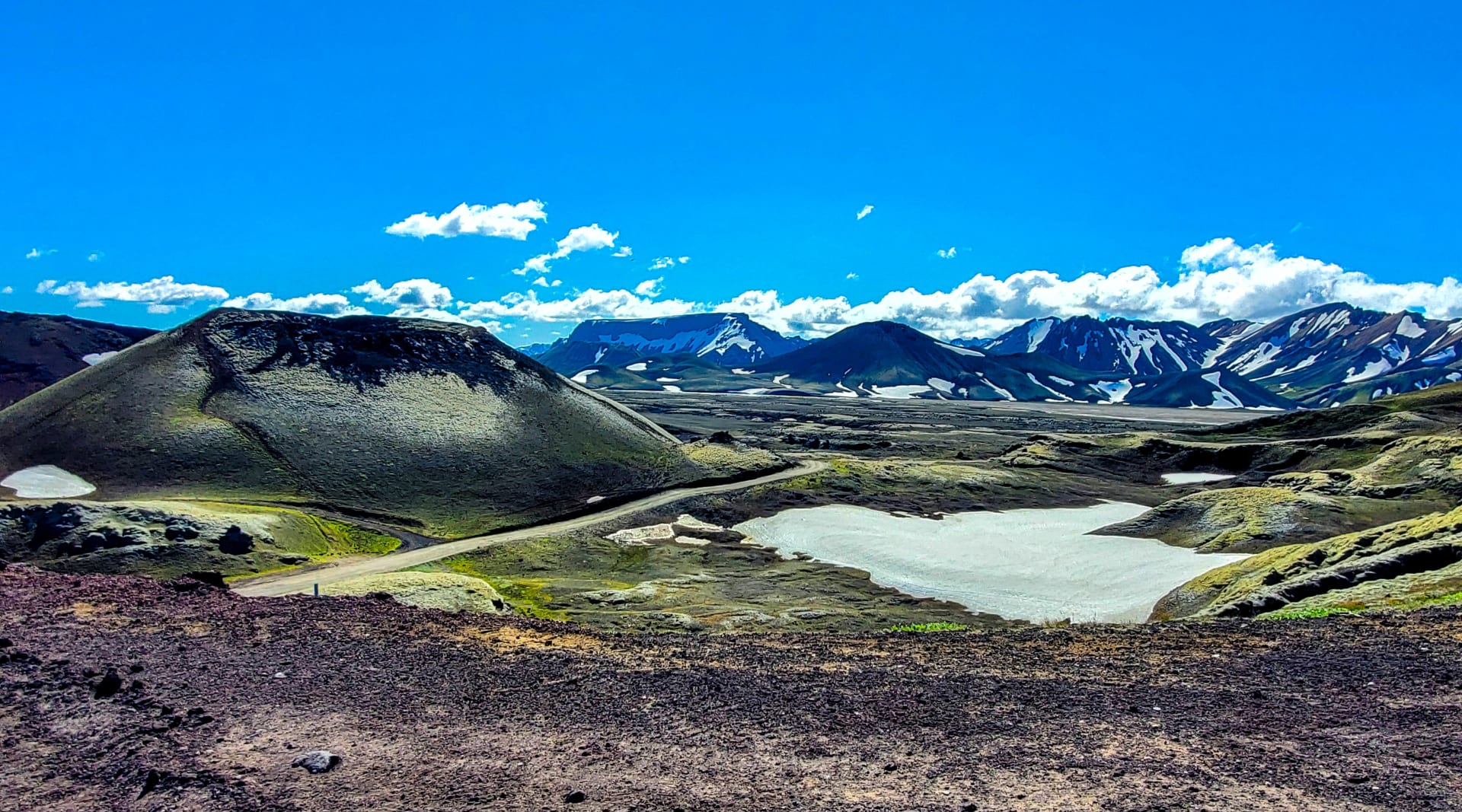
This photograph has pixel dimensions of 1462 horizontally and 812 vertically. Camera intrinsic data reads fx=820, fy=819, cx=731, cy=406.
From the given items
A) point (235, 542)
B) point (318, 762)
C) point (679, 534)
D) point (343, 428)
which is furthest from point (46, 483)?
point (318, 762)

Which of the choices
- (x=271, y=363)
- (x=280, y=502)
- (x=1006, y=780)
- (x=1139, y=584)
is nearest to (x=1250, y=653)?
(x=1006, y=780)

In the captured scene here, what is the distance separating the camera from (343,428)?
261 ft

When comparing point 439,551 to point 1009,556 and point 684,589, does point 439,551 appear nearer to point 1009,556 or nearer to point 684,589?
point 684,589

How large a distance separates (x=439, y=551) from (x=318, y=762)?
50.0 metres

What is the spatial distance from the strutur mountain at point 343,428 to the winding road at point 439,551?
2.91 m

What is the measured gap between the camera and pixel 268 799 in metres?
10.7

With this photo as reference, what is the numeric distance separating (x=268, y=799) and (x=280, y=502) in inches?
2500

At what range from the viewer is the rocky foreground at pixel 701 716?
1080 centimetres

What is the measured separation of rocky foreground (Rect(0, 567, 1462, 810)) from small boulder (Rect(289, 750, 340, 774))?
54 mm

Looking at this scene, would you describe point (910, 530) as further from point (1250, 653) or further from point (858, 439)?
point (858, 439)

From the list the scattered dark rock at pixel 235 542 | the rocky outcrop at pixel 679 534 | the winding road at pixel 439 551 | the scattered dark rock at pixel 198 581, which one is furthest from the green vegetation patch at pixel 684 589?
the scattered dark rock at pixel 198 581

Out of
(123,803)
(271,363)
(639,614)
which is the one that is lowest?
(639,614)

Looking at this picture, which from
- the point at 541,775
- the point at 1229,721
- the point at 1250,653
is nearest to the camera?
the point at 541,775

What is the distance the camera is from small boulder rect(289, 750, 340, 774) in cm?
1153
